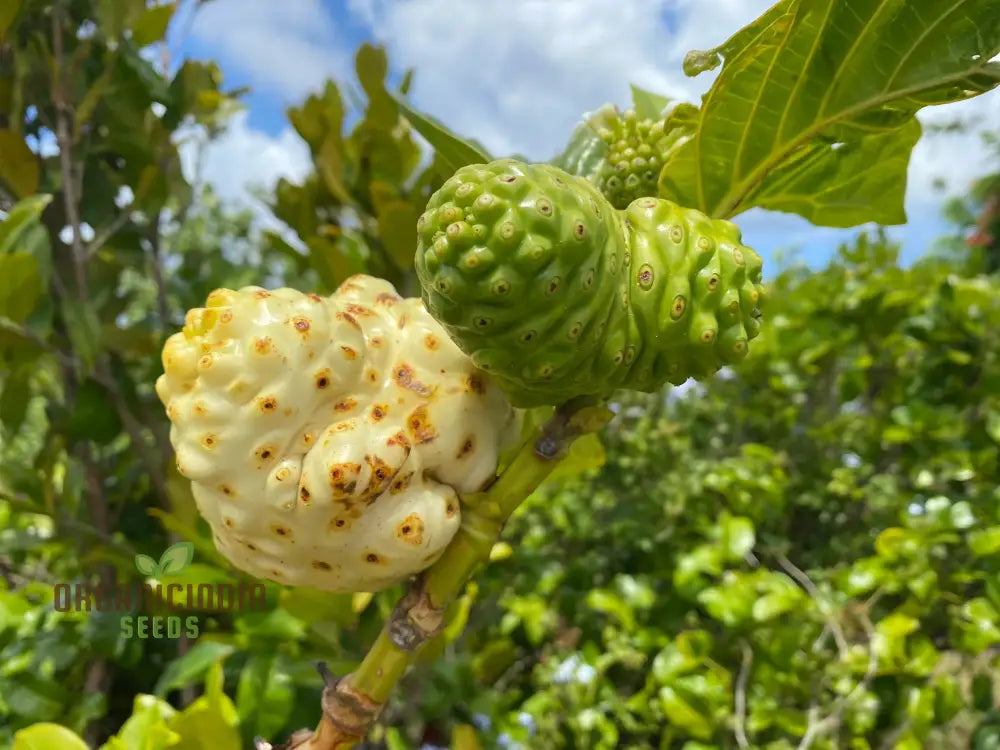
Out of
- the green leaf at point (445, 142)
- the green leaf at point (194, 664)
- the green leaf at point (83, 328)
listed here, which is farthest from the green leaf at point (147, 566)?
the green leaf at point (445, 142)

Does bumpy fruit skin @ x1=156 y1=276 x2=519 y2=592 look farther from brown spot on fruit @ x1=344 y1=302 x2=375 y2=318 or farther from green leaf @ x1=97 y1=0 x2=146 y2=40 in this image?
green leaf @ x1=97 y1=0 x2=146 y2=40

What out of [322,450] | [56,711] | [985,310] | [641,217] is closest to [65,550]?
[56,711]

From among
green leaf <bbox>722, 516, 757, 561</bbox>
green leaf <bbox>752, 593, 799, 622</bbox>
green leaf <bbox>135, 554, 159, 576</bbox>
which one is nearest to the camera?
green leaf <bbox>135, 554, 159, 576</bbox>

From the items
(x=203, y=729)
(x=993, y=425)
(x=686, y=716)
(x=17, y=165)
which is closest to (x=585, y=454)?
(x=203, y=729)

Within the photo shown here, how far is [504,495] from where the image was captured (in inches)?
15.4

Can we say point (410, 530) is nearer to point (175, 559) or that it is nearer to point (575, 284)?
point (575, 284)

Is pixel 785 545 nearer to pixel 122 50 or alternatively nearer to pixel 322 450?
pixel 322 450

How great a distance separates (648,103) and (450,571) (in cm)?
35

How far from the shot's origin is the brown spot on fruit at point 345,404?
14.3 inches

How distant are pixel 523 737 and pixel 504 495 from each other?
0.89 metres

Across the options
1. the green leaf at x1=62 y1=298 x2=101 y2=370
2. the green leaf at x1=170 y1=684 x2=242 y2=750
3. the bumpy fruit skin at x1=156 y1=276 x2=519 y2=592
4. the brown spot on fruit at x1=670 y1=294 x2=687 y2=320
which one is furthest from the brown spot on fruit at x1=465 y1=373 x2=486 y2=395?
the green leaf at x1=62 y1=298 x2=101 y2=370

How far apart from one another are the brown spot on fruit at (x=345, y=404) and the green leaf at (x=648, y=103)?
0.95 feet

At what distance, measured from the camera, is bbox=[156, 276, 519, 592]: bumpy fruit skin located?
338 millimetres

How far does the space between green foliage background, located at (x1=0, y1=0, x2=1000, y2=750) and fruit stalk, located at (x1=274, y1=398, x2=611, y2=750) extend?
0.15m
